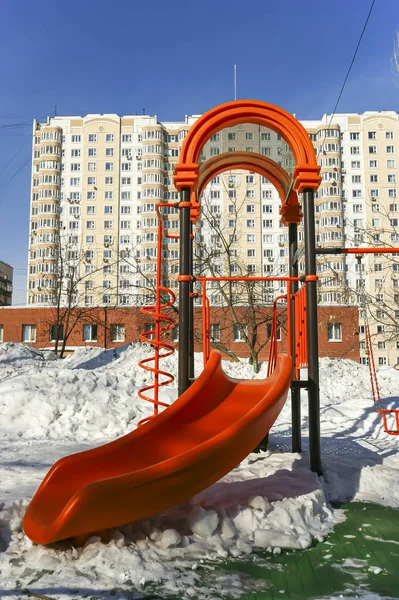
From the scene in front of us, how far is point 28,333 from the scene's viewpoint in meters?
33.4

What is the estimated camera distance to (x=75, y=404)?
873 cm

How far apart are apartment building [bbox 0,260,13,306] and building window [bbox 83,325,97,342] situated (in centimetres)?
5675

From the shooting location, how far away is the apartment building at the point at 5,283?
276ft

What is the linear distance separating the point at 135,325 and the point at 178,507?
25.2 m

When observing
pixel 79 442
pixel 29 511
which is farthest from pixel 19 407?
pixel 29 511

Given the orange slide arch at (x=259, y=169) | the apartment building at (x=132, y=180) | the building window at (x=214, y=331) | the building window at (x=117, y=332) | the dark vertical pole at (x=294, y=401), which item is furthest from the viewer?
the apartment building at (x=132, y=180)

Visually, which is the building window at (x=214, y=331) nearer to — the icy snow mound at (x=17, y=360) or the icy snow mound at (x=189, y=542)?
the icy snow mound at (x=17, y=360)

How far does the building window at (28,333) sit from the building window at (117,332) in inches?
248

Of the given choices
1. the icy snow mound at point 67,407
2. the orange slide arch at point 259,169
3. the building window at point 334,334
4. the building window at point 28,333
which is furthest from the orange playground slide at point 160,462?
the building window at point 28,333

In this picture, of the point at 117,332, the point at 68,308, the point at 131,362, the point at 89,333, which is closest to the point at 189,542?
the point at 131,362

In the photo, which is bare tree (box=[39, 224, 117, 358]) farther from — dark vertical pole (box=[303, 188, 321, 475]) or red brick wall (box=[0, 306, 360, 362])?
dark vertical pole (box=[303, 188, 321, 475])

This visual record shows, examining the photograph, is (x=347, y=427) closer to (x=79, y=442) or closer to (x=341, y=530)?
(x=79, y=442)

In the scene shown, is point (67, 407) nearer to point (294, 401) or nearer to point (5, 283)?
point (294, 401)

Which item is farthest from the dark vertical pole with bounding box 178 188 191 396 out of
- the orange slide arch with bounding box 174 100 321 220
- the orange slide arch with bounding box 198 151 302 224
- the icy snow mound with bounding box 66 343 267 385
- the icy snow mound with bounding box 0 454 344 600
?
the icy snow mound with bounding box 66 343 267 385
